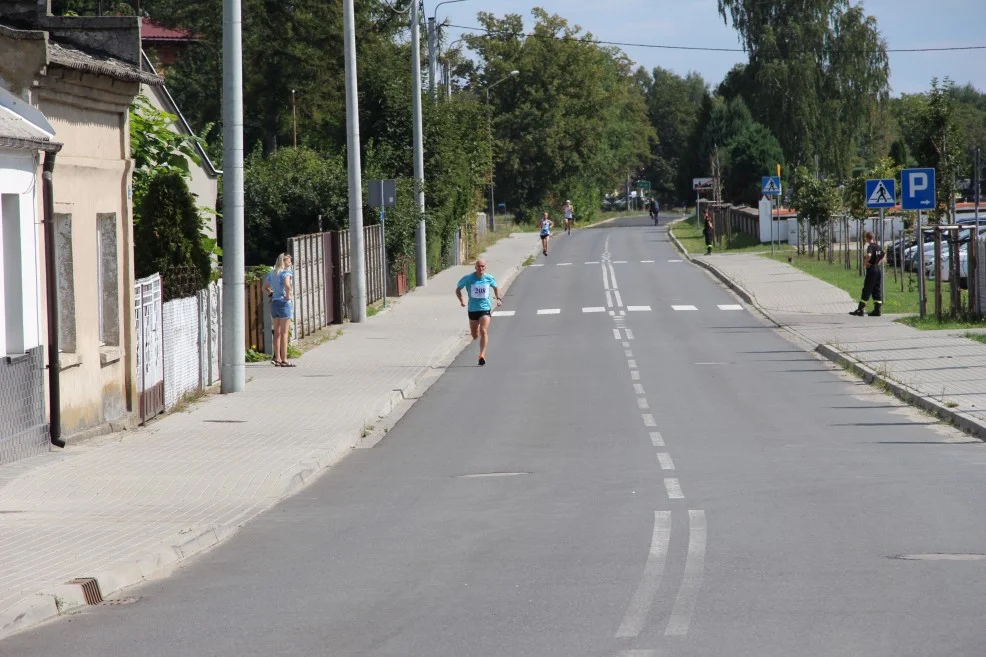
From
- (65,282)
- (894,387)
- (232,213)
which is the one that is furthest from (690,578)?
(232,213)

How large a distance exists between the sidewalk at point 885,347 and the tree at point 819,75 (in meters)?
30.7

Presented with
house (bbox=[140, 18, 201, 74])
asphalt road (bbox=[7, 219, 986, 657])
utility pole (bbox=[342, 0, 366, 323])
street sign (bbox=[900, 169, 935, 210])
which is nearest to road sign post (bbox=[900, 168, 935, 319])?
street sign (bbox=[900, 169, 935, 210])

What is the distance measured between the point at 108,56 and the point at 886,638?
40.7 ft

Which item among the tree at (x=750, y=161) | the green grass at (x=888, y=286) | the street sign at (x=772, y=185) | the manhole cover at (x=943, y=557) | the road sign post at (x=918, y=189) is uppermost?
the tree at (x=750, y=161)

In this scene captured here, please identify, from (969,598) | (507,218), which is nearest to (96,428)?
(969,598)

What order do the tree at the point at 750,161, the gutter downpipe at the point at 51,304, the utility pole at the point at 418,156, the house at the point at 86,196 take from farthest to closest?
the tree at the point at 750,161 < the utility pole at the point at 418,156 < the house at the point at 86,196 < the gutter downpipe at the point at 51,304

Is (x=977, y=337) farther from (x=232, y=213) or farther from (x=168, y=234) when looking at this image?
(x=168, y=234)

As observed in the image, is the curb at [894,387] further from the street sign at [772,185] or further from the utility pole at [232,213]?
the street sign at [772,185]

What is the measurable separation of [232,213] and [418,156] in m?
22.6

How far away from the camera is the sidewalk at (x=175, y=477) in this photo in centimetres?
851

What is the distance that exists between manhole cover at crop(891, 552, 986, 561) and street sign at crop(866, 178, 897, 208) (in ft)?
76.1

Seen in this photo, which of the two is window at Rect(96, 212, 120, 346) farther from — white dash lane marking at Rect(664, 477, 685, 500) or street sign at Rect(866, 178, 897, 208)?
street sign at Rect(866, 178, 897, 208)

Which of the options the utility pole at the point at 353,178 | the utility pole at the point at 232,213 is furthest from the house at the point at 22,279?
the utility pole at the point at 353,178

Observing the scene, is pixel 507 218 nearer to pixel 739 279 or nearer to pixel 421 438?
pixel 739 279
